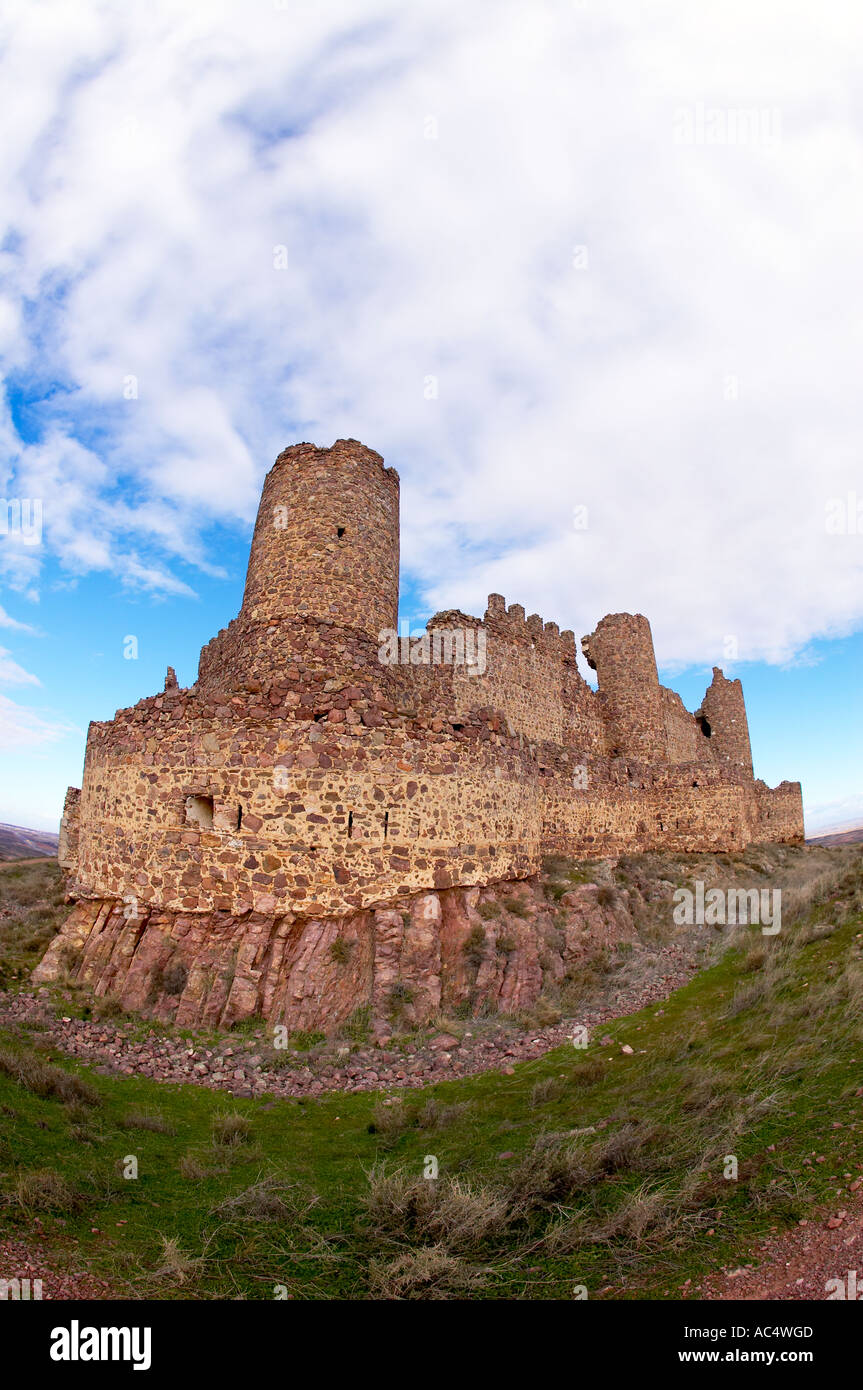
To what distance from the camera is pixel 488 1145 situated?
5.87 metres

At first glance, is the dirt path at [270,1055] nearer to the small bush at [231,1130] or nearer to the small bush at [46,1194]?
the small bush at [231,1130]

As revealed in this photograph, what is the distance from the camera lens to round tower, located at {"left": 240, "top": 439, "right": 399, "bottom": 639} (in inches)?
595

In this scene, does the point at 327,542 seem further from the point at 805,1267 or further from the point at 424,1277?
the point at 805,1267

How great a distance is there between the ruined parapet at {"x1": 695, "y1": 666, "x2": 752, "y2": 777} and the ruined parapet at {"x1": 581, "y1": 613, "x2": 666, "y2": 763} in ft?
29.1

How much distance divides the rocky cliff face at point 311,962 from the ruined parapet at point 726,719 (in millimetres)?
31046

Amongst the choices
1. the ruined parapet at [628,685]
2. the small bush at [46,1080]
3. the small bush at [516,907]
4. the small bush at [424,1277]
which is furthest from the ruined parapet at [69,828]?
the ruined parapet at [628,685]

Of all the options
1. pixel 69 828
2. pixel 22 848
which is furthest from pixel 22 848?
pixel 69 828

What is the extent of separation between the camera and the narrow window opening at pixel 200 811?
1021 cm

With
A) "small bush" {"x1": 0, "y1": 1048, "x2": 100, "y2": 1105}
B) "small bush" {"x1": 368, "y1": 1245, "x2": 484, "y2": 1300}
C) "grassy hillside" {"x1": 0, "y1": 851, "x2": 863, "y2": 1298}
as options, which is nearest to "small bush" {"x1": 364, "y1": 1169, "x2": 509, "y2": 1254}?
"grassy hillside" {"x1": 0, "y1": 851, "x2": 863, "y2": 1298}

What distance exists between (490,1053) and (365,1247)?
4380mm

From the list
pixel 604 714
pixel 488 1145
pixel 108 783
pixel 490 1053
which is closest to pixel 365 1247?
pixel 488 1145

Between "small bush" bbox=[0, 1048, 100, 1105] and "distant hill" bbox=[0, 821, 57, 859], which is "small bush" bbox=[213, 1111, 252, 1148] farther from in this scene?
"distant hill" bbox=[0, 821, 57, 859]

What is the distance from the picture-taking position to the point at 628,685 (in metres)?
30.4

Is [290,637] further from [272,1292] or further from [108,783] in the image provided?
[272,1292]
